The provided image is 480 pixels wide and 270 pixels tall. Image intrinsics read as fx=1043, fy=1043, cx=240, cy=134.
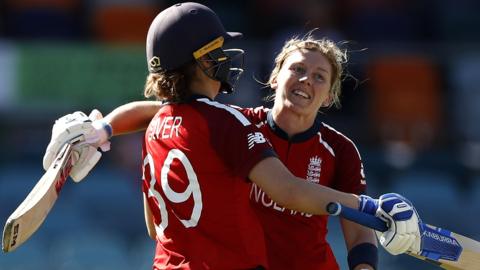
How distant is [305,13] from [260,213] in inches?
238

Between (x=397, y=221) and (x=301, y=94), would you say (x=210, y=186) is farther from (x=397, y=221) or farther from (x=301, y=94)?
(x=301, y=94)

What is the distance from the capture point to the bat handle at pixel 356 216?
11.8 ft

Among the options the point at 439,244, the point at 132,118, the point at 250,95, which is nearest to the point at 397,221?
the point at 439,244

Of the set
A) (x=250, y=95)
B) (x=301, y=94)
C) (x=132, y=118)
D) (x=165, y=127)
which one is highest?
(x=301, y=94)

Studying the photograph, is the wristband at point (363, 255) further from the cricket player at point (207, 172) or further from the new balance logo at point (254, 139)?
the new balance logo at point (254, 139)

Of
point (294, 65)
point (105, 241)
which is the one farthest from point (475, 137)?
point (294, 65)

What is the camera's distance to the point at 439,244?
3.96 meters

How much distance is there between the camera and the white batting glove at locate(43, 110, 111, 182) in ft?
13.1

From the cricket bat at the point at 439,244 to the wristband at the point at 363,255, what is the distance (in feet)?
1.01

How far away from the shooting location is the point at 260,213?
4.21 m

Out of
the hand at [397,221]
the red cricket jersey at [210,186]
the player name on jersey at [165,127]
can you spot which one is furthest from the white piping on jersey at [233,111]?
the hand at [397,221]

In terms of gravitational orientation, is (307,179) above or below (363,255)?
above

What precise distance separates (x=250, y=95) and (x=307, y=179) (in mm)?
5141

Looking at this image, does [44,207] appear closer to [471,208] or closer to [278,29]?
[471,208]
